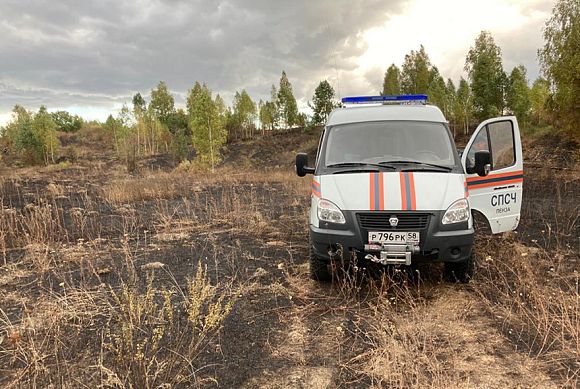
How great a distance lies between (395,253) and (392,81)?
44.4 metres

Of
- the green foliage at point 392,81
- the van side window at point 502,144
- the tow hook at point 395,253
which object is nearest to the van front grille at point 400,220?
the tow hook at point 395,253

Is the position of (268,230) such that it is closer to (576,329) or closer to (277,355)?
(277,355)

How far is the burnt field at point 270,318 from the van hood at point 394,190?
0.89 metres

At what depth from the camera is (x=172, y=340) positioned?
3623mm

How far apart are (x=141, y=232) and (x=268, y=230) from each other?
116 inches

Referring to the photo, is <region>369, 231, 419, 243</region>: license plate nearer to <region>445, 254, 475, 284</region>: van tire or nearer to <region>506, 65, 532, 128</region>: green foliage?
<region>445, 254, 475, 284</region>: van tire

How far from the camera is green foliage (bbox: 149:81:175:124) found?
188 ft

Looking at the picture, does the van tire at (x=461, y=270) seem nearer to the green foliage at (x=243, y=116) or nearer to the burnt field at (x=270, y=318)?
the burnt field at (x=270, y=318)

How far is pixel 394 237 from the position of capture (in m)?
4.28

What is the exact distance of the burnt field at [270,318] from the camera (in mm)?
2984

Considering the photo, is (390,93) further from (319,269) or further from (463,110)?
(319,269)

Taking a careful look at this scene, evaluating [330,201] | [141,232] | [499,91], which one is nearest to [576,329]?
[330,201]

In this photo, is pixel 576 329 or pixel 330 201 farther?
pixel 330 201

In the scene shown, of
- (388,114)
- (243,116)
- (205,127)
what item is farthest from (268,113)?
(388,114)
